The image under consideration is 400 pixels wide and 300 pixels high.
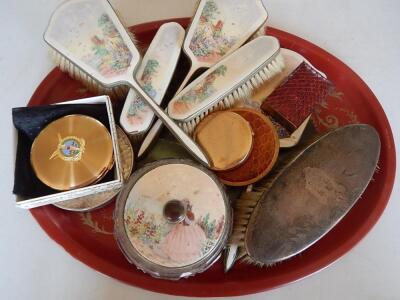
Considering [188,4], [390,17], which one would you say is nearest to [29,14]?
[188,4]

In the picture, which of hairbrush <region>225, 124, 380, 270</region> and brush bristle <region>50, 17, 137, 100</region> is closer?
hairbrush <region>225, 124, 380, 270</region>

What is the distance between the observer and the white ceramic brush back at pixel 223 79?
639 millimetres

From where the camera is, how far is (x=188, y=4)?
0.83 metres

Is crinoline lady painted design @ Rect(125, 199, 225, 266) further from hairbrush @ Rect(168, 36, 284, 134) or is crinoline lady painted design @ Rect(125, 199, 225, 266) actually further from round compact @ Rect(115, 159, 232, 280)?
hairbrush @ Rect(168, 36, 284, 134)

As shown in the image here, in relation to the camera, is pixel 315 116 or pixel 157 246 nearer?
pixel 157 246

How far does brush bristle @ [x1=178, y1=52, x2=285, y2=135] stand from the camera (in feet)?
2.13

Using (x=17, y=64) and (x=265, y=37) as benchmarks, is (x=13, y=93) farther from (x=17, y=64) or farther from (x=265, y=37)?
(x=265, y=37)

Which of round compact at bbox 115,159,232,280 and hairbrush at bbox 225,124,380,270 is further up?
hairbrush at bbox 225,124,380,270

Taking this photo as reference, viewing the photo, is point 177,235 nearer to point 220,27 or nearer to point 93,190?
point 93,190

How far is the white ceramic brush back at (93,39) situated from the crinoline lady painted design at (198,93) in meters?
0.09

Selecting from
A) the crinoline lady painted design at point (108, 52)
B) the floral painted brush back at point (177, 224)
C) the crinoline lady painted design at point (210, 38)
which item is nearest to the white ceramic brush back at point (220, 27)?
the crinoline lady painted design at point (210, 38)

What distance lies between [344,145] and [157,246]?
293 mm

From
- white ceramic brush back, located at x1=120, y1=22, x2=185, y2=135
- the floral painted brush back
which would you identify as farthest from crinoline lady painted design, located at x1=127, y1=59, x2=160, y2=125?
the floral painted brush back

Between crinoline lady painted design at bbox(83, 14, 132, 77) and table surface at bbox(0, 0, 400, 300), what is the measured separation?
0.49 feet
